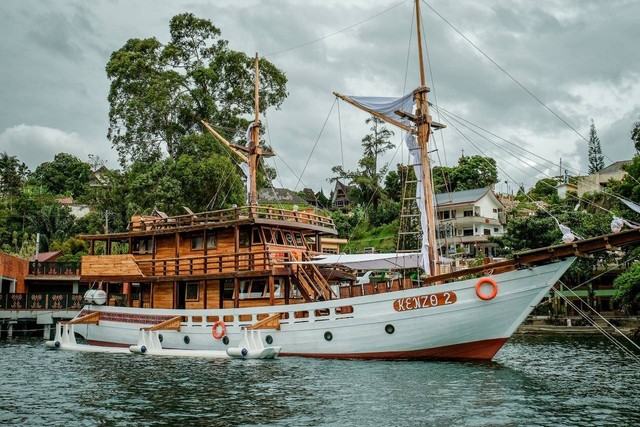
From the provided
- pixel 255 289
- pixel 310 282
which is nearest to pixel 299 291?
pixel 310 282

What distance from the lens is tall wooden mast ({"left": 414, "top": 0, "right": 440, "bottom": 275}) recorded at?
72.8ft

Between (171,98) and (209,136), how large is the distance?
4.74 meters

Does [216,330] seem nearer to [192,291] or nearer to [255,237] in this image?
[192,291]

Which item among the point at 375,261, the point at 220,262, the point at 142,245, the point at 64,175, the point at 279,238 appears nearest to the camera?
the point at 220,262

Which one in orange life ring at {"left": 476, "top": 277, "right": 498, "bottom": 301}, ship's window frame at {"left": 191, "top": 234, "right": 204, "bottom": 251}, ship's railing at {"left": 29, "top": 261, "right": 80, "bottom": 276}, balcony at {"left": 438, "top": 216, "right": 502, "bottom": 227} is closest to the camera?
orange life ring at {"left": 476, "top": 277, "right": 498, "bottom": 301}

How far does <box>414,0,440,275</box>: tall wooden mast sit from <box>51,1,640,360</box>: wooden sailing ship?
41 mm

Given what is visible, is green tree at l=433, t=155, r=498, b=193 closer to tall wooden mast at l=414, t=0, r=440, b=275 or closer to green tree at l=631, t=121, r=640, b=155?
green tree at l=631, t=121, r=640, b=155

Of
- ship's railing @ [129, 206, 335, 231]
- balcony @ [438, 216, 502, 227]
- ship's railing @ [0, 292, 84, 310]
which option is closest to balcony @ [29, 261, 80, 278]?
ship's railing @ [0, 292, 84, 310]

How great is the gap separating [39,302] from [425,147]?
25.8 meters

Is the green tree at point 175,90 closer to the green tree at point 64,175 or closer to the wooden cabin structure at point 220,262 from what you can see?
the wooden cabin structure at point 220,262

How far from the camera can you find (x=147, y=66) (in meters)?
45.5

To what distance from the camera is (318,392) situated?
49.0 ft

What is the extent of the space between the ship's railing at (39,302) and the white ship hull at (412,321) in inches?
662

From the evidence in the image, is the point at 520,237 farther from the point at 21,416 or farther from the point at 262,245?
the point at 21,416
